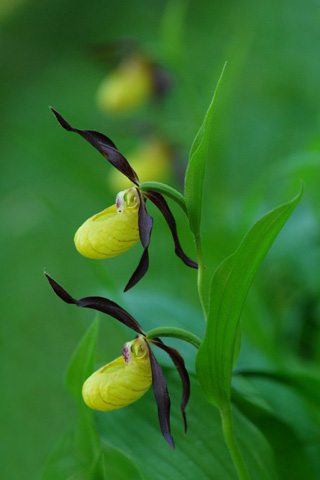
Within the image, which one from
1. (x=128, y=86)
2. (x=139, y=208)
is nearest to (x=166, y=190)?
(x=139, y=208)

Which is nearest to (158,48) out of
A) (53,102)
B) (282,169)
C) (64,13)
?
(282,169)

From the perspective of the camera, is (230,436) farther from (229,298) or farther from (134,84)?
(134,84)

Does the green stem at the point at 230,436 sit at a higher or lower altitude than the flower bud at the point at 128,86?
higher

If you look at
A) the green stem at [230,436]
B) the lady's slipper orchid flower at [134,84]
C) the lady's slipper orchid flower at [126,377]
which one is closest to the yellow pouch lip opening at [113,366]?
the lady's slipper orchid flower at [126,377]

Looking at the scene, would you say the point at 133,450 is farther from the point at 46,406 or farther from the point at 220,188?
the point at 46,406

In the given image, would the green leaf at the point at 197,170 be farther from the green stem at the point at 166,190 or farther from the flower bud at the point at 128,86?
the flower bud at the point at 128,86

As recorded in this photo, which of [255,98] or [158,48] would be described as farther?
[255,98]

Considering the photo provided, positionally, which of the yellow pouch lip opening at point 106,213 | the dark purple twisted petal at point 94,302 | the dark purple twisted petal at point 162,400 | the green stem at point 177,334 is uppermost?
the yellow pouch lip opening at point 106,213
